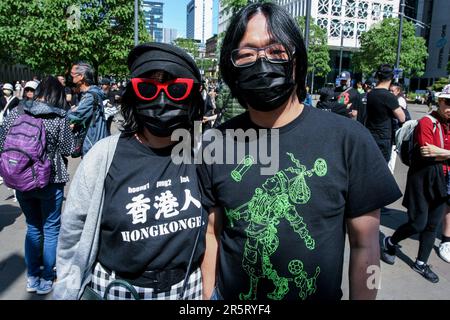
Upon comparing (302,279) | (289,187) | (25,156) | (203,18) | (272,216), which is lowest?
(302,279)

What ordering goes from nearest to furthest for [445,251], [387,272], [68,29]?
1. [387,272]
2. [445,251]
3. [68,29]

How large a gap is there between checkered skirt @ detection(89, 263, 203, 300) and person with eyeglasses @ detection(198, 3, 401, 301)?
272mm

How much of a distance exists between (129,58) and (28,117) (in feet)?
6.38

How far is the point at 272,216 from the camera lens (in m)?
1.58

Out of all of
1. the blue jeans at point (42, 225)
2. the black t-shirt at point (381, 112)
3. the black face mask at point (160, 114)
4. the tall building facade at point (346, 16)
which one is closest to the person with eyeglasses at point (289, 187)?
the black face mask at point (160, 114)

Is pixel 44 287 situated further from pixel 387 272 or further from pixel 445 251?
pixel 445 251

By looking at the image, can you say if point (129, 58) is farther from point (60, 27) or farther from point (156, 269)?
point (60, 27)

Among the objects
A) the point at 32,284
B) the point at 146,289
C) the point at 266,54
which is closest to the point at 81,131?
the point at 32,284

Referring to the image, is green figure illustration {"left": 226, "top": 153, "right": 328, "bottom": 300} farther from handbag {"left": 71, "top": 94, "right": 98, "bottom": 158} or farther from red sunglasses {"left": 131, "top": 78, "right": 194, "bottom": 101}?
handbag {"left": 71, "top": 94, "right": 98, "bottom": 158}

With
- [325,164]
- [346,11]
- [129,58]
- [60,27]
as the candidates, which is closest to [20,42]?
[60,27]

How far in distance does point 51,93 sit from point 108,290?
2428 mm

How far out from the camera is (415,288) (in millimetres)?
3861
